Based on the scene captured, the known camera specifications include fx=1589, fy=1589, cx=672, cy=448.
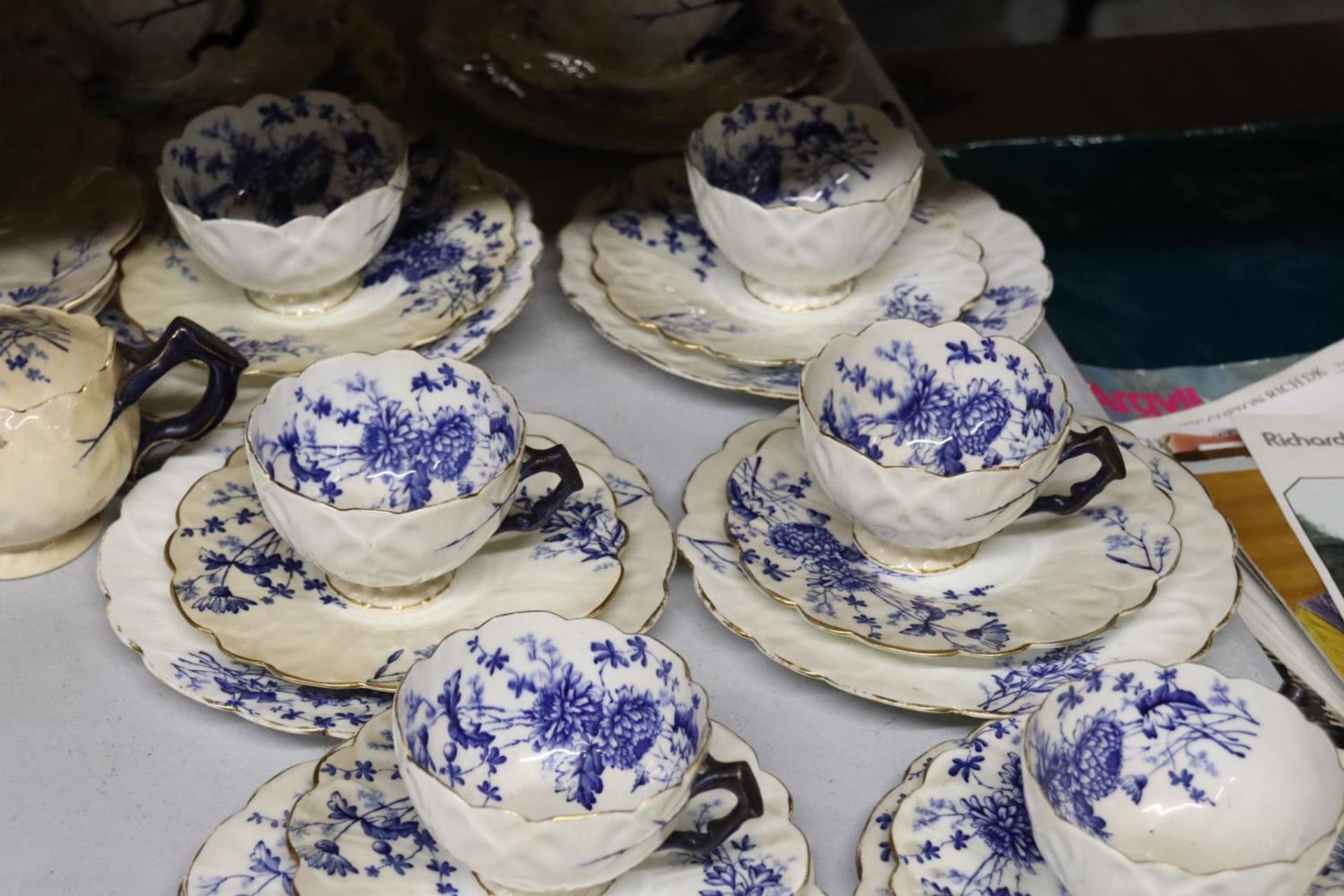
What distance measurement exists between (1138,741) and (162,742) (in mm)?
487

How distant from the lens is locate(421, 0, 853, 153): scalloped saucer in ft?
4.25

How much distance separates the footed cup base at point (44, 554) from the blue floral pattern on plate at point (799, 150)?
1.73ft

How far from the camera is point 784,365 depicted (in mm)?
1049

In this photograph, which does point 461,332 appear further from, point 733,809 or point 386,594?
point 733,809

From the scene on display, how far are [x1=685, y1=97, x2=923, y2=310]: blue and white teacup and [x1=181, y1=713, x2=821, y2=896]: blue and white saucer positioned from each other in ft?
1.42

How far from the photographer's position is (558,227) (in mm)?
1233

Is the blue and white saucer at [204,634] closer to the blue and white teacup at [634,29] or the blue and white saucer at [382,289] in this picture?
the blue and white saucer at [382,289]

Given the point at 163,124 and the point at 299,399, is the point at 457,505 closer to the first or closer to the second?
the point at 299,399

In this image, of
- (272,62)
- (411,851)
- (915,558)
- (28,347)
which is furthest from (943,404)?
(272,62)

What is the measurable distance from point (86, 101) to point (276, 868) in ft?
2.62

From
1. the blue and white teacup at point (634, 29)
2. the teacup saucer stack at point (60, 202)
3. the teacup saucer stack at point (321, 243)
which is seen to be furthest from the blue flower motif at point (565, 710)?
the blue and white teacup at point (634, 29)

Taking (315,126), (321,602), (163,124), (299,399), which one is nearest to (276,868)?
(321,602)

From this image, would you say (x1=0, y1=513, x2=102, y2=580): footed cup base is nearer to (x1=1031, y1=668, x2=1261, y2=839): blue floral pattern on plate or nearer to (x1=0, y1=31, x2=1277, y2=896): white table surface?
(x1=0, y1=31, x2=1277, y2=896): white table surface

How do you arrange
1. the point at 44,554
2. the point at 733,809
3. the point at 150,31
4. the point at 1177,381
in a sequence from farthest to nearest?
the point at 1177,381 < the point at 150,31 < the point at 44,554 < the point at 733,809
